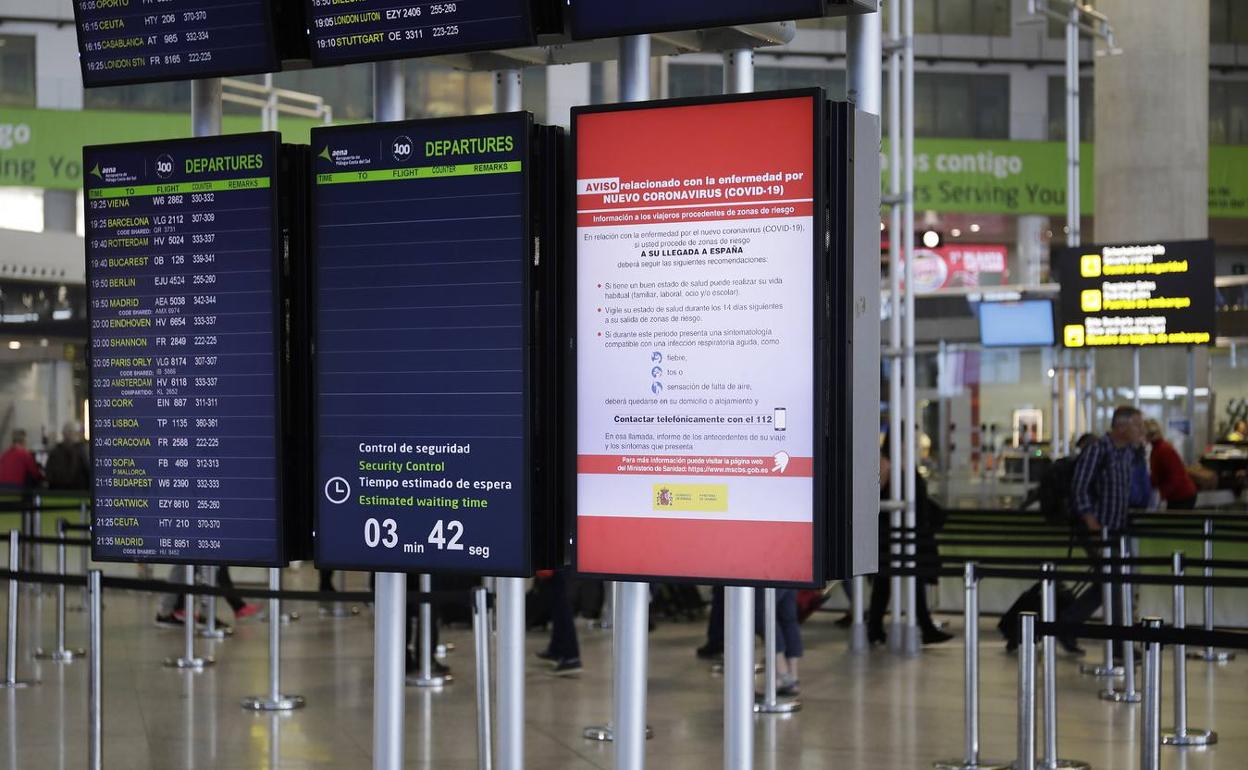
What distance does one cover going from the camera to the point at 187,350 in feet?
17.0

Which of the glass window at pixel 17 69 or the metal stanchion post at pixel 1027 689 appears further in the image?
the glass window at pixel 17 69

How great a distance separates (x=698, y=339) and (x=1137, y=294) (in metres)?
14.4

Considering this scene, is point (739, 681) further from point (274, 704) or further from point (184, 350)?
point (274, 704)

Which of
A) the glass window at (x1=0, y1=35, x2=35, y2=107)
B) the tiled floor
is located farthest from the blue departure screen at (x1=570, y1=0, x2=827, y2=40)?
the glass window at (x1=0, y1=35, x2=35, y2=107)

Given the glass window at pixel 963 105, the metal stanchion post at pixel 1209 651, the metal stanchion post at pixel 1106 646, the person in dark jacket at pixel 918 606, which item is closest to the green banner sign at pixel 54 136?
the glass window at pixel 963 105

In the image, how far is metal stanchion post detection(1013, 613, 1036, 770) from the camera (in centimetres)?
686

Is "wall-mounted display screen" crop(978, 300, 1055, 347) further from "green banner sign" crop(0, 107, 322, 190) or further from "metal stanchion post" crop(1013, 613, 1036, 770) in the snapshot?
"metal stanchion post" crop(1013, 613, 1036, 770)

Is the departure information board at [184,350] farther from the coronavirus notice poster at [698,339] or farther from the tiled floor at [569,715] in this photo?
the tiled floor at [569,715]

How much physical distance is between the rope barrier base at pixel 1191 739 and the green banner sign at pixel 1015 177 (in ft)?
81.4

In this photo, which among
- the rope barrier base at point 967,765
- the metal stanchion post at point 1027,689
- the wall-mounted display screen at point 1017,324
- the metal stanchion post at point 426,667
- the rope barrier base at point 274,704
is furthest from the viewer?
the wall-mounted display screen at point 1017,324

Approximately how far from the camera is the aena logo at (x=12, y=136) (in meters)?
29.5

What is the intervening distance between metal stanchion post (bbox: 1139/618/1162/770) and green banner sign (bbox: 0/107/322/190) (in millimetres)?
24275

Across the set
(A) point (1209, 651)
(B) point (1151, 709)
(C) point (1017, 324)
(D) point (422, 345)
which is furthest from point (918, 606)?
(C) point (1017, 324)

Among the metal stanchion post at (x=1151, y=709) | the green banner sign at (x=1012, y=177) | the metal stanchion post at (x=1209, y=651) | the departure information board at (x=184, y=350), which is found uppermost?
the green banner sign at (x=1012, y=177)
